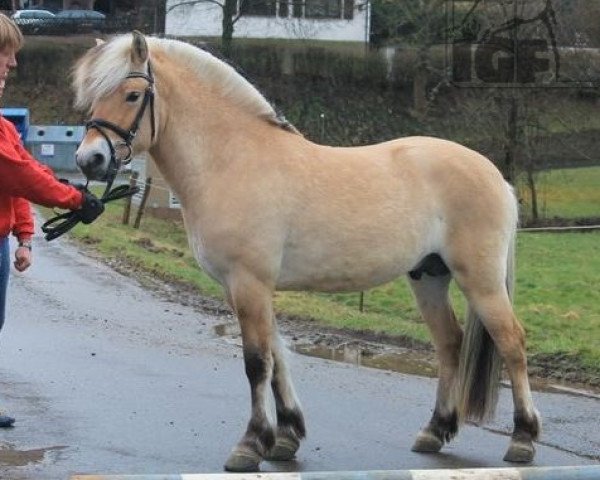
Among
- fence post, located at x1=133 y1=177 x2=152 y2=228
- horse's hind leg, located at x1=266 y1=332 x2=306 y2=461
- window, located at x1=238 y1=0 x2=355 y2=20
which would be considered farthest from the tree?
horse's hind leg, located at x1=266 y1=332 x2=306 y2=461

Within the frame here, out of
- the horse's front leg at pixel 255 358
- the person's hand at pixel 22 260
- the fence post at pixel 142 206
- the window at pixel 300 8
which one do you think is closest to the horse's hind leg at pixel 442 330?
the horse's front leg at pixel 255 358

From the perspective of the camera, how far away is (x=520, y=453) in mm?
7062

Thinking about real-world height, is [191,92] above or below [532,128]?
above

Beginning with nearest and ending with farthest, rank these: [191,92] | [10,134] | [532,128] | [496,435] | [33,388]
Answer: [10,134], [191,92], [496,435], [33,388], [532,128]

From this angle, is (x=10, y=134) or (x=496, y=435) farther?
(x=496, y=435)

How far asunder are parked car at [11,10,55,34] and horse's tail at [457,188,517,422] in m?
49.2

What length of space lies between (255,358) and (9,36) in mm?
2188

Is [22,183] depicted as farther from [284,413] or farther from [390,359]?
[390,359]

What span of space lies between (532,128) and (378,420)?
23549mm

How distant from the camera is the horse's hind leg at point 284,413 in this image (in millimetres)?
7098

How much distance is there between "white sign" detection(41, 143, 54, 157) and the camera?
37844 mm

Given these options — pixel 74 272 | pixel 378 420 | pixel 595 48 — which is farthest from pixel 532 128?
pixel 378 420

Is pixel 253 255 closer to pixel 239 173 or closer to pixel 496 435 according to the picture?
pixel 239 173

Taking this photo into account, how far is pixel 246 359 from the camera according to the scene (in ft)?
22.2
